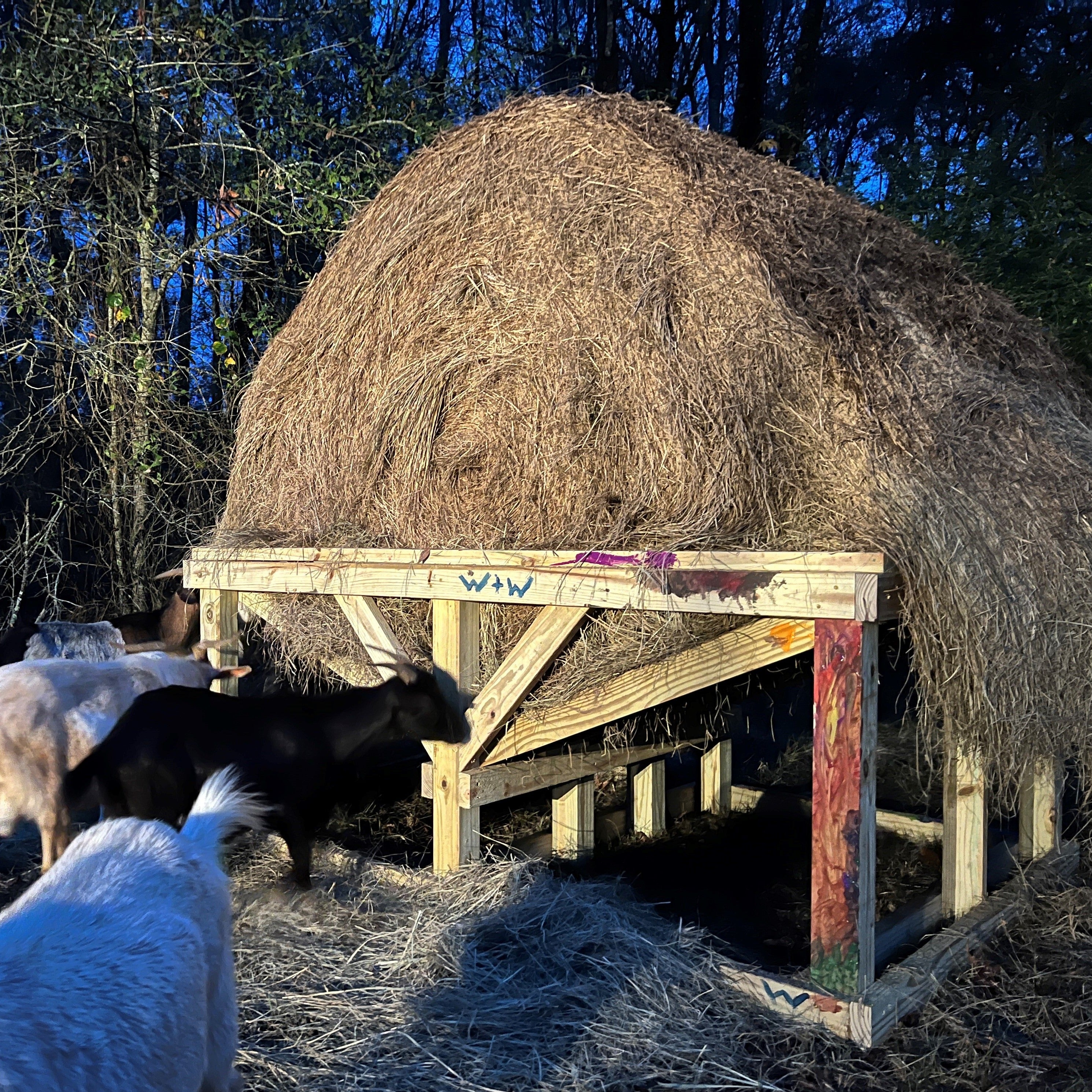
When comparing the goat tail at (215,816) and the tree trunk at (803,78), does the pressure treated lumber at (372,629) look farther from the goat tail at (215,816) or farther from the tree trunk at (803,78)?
the tree trunk at (803,78)

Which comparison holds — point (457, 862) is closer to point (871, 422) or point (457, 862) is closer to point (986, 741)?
point (986, 741)

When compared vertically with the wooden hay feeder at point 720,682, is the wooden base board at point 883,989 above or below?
below

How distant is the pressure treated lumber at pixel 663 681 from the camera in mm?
4352

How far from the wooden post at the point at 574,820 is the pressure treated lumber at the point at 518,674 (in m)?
1.28

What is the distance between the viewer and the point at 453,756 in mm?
5129

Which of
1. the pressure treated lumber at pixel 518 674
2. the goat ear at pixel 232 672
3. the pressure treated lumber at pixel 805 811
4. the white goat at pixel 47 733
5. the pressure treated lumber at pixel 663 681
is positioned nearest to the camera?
the pressure treated lumber at pixel 663 681

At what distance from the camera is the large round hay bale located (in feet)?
13.8

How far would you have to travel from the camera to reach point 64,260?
10008mm

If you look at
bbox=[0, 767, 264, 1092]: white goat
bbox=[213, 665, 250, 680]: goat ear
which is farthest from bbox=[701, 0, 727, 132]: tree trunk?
bbox=[0, 767, 264, 1092]: white goat

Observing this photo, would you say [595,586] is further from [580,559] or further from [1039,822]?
[1039,822]

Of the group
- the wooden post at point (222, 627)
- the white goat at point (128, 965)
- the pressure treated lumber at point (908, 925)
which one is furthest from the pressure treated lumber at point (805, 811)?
the white goat at point (128, 965)

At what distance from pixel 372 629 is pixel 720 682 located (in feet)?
6.28

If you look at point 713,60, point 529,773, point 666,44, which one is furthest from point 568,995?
point 713,60

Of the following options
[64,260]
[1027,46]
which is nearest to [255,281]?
[64,260]
